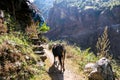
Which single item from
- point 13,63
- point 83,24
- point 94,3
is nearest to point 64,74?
point 13,63

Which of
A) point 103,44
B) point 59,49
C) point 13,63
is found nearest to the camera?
point 13,63

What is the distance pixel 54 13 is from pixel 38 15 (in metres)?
114

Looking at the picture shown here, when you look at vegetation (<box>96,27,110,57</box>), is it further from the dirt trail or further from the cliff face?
the cliff face

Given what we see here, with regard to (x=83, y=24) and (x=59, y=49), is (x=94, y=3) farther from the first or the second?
(x=59, y=49)

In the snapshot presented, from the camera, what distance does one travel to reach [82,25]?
118625mm

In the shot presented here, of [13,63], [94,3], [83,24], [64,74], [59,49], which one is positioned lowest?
[83,24]

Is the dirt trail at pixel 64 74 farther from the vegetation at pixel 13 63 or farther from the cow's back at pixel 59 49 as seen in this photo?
the vegetation at pixel 13 63

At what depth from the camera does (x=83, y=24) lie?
118625 millimetres

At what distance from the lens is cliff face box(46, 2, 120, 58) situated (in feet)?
347

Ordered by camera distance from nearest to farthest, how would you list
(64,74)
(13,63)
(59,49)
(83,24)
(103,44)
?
(13,63)
(64,74)
(59,49)
(103,44)
(83,24)

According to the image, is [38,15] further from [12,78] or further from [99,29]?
[99,29]

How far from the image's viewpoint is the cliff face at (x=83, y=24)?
106m

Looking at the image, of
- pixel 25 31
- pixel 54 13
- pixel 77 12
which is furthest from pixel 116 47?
pixel 25 31

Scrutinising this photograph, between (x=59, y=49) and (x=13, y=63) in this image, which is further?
(x=59, y=49)
